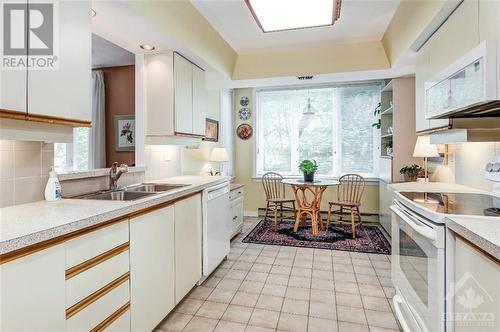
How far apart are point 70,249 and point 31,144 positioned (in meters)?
0.81

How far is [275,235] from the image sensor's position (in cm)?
424

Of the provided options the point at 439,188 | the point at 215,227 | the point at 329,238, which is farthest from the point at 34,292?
the point at 329,238

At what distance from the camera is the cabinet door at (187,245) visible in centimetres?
219

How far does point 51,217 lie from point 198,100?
2221mm

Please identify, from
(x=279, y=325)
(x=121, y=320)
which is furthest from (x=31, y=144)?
(x=279, y=325)

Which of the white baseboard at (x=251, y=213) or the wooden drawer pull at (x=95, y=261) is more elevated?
the wooden drawer pull at (x=95, y=261)

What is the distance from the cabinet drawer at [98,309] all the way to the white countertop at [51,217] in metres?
0.38

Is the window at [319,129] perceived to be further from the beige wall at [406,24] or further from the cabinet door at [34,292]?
the cabinet door at [34,292]

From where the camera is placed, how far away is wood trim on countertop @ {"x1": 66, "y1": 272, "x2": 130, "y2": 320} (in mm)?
1251

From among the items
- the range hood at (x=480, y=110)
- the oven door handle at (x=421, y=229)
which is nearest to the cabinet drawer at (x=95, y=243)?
the oven door handle at (x=421, y=229)

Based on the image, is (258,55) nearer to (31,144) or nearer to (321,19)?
(321,19)

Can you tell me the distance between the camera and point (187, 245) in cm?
234

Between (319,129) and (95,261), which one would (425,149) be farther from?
(95,261)

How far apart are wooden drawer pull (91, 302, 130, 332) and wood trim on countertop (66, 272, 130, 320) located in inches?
5.3
